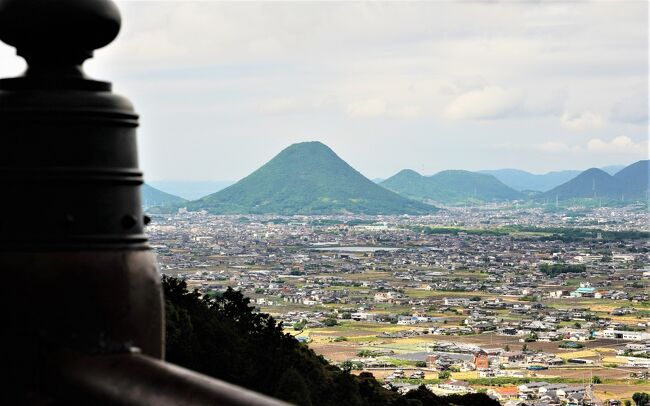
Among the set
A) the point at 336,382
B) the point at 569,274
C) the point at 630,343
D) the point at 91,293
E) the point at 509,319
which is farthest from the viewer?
the point at 569,274

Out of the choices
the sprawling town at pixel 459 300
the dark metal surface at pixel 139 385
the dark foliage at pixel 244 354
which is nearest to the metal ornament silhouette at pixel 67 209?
the dark metal surface at pixel 139 385

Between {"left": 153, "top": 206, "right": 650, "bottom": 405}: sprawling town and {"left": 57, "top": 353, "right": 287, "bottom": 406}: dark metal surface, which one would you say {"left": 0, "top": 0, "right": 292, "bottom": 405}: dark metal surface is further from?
{"left": 153, "top": 206, "right": 650, "bottom": 405}: sprawling town

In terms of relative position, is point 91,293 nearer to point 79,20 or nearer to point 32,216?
point 32,216

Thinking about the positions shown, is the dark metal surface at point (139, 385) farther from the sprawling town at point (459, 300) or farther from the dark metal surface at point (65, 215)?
the sprawling town at point (459, 300)

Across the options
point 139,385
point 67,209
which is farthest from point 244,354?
point 139,385

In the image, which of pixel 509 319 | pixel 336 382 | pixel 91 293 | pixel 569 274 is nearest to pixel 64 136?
pixel 91 293

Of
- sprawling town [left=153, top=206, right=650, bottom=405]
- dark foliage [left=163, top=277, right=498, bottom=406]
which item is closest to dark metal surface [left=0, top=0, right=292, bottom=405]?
dark foliage [left=163, top=277, right=498, bottom=406]

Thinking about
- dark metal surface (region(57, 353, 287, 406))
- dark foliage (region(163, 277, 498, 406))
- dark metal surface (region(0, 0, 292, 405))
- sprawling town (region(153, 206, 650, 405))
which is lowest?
sprawling town (region(153, 206, 650, 405))
